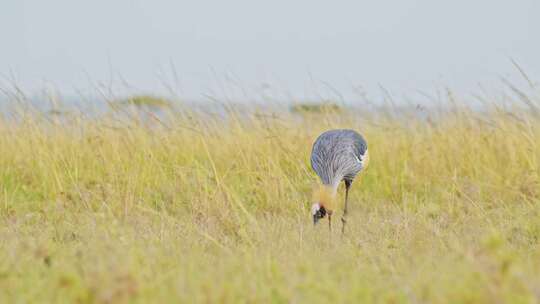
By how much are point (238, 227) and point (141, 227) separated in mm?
738

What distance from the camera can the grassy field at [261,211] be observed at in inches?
129

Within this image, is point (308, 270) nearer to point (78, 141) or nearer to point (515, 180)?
point (515, 180)

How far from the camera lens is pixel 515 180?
6938mm

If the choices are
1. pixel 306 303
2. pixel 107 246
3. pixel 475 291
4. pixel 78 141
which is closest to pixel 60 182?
pixel 78 141

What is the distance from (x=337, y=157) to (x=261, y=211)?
782 mm

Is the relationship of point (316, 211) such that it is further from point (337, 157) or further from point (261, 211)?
point (261, 211)

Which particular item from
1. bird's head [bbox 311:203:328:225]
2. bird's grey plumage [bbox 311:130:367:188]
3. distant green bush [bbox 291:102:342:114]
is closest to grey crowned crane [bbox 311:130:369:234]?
bird's grey plumage [bbox 311:130:367:188]

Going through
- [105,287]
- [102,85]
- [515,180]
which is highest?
[105,287]

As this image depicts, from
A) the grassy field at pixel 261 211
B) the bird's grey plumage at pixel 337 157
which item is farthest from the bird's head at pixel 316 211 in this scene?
the bird's grey plumage at pixel 337 157

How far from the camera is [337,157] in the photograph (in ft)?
20.2

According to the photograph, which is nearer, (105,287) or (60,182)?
(105,287)

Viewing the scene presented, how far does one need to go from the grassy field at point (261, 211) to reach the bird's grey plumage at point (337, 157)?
29cm

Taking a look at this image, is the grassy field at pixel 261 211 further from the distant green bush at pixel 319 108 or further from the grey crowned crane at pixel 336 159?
the grey crowned crane at pixel 336 159

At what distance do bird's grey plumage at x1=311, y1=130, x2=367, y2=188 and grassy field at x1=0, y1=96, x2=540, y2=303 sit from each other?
29 cm
